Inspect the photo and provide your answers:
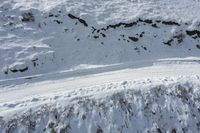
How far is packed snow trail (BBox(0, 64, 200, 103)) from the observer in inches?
469

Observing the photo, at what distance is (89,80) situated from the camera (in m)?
12.9

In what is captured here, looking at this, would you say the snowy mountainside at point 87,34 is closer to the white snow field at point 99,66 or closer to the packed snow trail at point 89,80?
the white snow field at point 99,66

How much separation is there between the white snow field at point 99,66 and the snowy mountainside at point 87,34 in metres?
0.05

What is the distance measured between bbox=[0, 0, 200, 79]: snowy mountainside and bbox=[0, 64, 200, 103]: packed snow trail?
1.01 meters

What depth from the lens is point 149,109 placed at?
11.2 meters

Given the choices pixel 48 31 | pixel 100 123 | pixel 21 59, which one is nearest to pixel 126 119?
pixel 100 123

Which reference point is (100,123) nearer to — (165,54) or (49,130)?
(49,130)

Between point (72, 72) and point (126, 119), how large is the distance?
385cm

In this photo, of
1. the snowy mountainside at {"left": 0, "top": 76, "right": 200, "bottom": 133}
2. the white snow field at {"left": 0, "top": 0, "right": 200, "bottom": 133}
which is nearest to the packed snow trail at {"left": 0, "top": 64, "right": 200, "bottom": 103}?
the white snow field at {"left": 0, "top": 0, "right": 200, "bottom": 133}

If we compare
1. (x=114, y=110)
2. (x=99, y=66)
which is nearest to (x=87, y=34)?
(x=99, y=66)

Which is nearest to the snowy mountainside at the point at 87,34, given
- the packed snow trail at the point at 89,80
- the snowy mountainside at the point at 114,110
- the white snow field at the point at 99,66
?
the white snow field at the point at 99,66

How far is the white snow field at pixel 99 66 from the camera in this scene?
422 inches

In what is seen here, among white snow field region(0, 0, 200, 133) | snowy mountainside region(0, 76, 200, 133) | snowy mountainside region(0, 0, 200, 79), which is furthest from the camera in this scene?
snowy mountainside region(0, 0, 200, 79)

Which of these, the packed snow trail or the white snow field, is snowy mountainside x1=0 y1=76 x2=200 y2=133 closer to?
the white snow field
